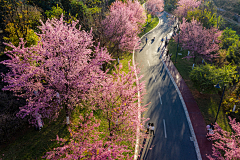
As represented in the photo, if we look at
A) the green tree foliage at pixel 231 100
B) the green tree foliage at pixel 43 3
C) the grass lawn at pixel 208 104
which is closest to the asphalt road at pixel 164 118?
the grass lawn at pixel 208 104

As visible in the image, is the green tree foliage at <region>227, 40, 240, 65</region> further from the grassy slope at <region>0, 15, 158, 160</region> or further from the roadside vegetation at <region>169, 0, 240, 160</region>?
the grassy slope at <region>0, 15, 158, 160</region>

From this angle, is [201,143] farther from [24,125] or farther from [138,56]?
[138,56]

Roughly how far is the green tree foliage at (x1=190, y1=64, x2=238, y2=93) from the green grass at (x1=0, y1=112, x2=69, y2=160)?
1699 cm

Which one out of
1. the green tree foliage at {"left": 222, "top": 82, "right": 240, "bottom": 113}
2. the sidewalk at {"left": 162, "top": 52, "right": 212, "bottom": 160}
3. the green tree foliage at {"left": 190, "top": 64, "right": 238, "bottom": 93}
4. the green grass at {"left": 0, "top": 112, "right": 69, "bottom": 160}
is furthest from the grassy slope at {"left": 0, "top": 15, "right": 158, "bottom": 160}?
the green tree foliage at {"left": 222, "top": 82, "right": 240, "bottom": 113}

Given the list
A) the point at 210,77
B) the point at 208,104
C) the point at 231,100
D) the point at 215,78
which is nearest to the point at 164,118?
the point at 208,104

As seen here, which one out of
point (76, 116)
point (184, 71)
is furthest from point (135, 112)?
point (184, 71)

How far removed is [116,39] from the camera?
25.5m

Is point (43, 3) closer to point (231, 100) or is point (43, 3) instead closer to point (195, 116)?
point (195, 116)

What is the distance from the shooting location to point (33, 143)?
12.8m

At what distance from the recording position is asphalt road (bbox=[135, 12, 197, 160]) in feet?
48.0

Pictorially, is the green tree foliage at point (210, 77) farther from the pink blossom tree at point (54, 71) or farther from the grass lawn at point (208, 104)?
the pink blossom tree at point (54, 71)

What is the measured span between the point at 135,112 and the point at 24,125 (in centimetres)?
984

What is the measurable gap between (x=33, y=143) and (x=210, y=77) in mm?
20290

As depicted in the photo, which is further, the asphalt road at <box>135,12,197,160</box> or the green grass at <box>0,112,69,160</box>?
the asphalt road at <box>135,12,197,160</box>
